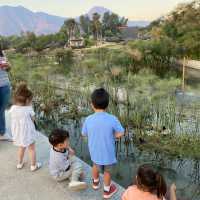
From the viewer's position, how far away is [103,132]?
2.22 metres

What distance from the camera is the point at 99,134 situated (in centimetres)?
224

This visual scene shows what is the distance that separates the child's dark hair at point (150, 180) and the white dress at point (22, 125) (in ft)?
4.02

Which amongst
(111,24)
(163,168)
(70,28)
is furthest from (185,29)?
(111,24)

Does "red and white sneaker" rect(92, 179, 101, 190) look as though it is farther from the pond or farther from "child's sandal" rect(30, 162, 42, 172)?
the pond

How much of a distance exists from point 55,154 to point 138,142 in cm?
223

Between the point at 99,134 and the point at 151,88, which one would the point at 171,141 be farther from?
the point at 99,134

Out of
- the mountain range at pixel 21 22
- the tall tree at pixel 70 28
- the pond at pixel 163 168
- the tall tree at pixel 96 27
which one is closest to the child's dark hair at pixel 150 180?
the pond at pixel 163 168

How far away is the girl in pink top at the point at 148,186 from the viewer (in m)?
1.72

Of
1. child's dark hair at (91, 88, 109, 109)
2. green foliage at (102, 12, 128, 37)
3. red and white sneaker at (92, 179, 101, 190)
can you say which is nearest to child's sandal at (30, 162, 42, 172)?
red and white sneaker at (92, 179, 101, 190)

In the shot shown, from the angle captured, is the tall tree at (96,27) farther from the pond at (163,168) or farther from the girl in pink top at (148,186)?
the girl in pink top at (148,186)

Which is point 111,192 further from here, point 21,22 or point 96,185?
point 21,22

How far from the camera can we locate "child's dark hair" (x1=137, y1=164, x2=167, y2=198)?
1713 mm

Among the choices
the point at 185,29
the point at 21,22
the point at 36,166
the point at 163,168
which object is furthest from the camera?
the point at 21,22

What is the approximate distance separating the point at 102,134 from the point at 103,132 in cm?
2
